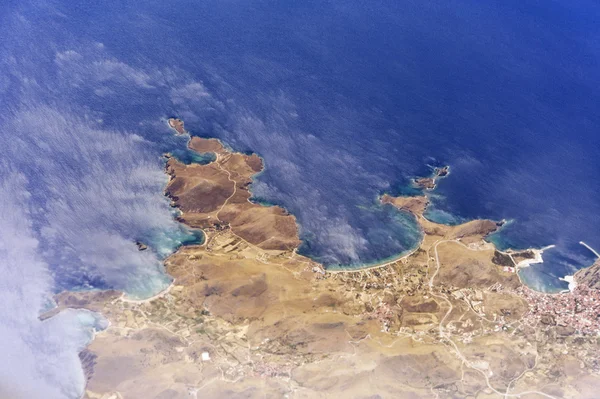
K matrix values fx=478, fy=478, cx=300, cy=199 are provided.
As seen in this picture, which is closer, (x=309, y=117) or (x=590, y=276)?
(x=590, y=276)

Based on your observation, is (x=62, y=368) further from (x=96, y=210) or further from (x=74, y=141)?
(x=74, y=141)

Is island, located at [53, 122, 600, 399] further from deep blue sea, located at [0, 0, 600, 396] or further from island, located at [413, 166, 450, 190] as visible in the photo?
island, located at [413, 166, 450, 190]

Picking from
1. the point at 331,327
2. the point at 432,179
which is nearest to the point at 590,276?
the point at 432,179

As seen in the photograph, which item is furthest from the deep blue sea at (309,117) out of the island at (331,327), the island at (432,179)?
the island at (331,327)

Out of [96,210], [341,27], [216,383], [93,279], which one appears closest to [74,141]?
[96,210]

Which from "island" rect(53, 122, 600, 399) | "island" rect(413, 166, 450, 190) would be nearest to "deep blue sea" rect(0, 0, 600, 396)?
"island" rect(413, 166, 450, 190)

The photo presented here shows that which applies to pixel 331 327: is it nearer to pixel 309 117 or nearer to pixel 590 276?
pixel 590 276
